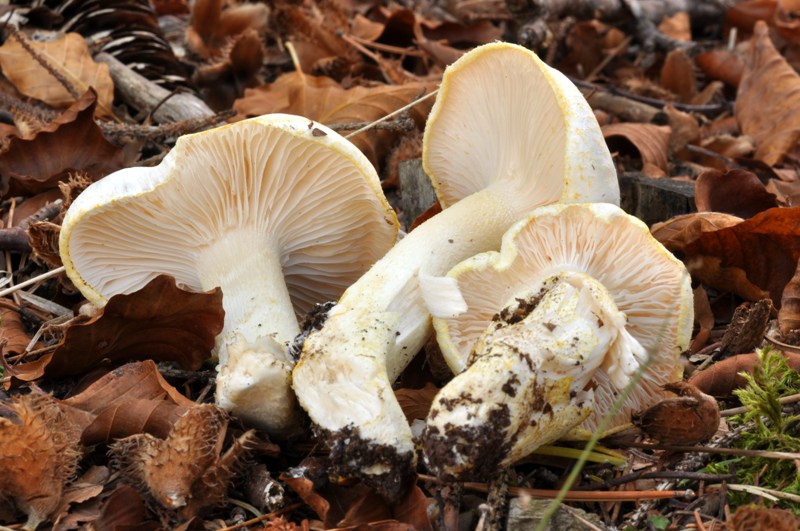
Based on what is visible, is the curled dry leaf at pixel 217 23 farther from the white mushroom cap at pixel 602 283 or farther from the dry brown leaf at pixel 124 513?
the dry brown leaf at pixel 124 513

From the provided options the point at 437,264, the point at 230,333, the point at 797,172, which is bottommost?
the point at 797,172

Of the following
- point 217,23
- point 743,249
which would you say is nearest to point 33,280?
point 743,249

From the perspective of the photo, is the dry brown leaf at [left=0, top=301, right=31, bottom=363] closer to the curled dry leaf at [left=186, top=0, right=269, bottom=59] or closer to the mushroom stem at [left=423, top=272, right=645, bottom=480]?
the mushroom stem at [left=423, top=272, right=645, bottom=480]

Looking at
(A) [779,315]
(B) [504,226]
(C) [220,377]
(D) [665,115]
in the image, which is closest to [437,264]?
(B) [504,226]

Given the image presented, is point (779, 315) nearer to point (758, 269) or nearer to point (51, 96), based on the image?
point (758, 269)

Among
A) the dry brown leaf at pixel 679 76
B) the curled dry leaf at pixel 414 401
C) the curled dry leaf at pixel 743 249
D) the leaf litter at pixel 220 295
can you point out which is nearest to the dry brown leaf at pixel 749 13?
the leaf litter at pixel 220 295
